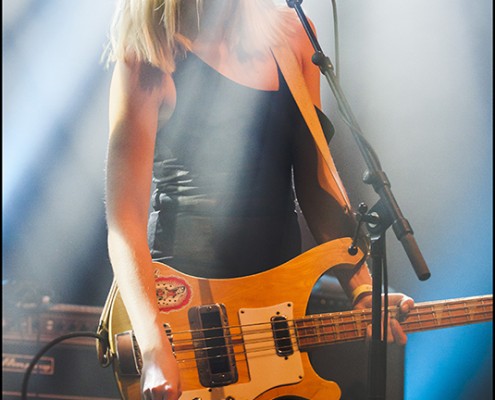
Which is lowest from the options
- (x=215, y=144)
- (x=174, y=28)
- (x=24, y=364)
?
(x=24, y=364)

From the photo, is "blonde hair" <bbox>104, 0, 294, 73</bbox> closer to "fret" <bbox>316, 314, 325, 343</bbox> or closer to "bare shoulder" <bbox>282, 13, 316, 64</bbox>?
"bare shoulder" <bbox>282, 13, 316, 64</bbox>

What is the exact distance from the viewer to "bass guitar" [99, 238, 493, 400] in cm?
132

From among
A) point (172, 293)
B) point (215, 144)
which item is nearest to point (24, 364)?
point (172, 293)

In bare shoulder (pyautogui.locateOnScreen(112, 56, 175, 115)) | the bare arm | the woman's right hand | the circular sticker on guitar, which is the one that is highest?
bare shoulder (pyautogui.locateOnScreen(112, 56, 175, 115))

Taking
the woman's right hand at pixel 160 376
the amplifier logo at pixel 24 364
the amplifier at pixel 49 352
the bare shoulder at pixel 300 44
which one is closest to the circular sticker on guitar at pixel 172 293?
the woman's right hand at pixel 160 376

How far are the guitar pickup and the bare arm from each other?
13cm

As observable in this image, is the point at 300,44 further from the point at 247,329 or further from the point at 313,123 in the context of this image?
the point at 247,329

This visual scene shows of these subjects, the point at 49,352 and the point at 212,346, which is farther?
the point at 49,352

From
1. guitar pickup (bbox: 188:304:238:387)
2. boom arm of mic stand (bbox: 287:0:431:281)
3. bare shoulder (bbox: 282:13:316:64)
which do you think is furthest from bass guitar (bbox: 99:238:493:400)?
bare shoulder (bbox: 282:13:316:64)

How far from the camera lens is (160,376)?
1.15 m

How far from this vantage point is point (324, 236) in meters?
1.50

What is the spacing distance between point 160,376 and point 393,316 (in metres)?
0.57

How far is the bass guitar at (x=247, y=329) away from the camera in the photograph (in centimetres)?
132

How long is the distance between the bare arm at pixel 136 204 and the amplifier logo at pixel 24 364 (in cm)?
36
